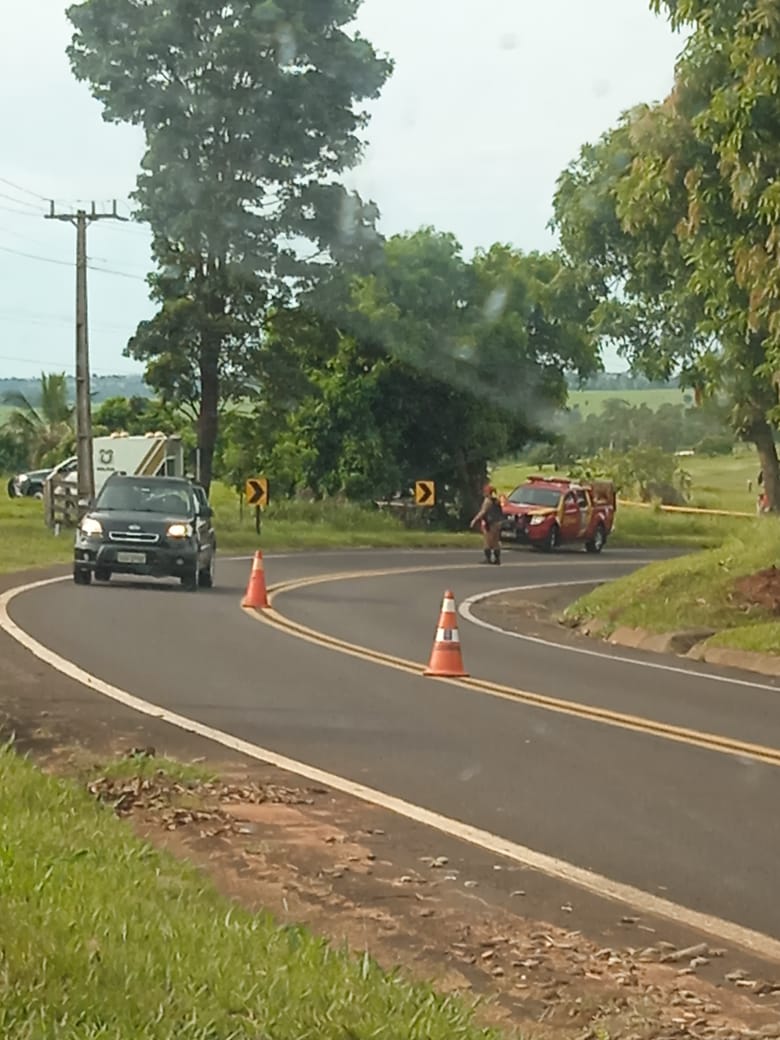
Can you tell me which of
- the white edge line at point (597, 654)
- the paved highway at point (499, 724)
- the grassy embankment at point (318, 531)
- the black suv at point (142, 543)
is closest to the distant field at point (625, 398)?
the grassy embankment at point (318, 531)

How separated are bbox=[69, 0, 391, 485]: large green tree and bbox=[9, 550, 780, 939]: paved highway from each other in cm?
2718

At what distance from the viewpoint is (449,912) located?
325 inches

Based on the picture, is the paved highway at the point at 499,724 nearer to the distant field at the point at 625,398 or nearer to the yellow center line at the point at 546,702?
the yellow center line at the point at 546,702

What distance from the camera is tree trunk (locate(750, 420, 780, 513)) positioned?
46719 mm

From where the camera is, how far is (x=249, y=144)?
175ft

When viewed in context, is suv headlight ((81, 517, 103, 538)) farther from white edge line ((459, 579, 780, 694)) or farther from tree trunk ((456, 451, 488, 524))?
tree trunk ((456, 451, 488, 524))

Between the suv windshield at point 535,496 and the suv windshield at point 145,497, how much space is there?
1951cm

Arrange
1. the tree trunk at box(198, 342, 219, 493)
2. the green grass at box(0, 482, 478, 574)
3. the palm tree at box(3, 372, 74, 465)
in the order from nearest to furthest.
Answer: the green grass at box(0, 482, 478, 574)
the tree trunk at box(198, 342, 219, 493)
the palm tree at box(3, 372, 74, 465)

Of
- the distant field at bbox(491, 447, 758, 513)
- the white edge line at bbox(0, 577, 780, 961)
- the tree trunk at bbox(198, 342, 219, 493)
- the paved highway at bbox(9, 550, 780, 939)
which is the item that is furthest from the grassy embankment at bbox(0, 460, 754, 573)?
the white edge line at bbox(0, 577, 780, 961)

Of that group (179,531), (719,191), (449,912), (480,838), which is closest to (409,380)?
(179,531)

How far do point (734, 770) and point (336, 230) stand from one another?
44.1 metres

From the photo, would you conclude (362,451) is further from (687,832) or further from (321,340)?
(687,832)

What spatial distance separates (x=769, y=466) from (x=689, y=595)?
76.8ft

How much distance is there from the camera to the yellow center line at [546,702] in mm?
13164
